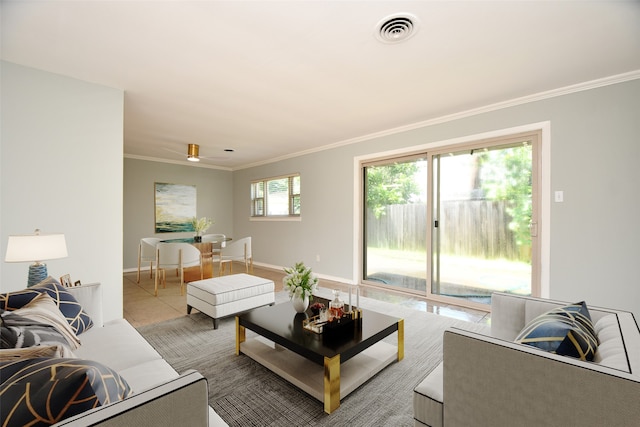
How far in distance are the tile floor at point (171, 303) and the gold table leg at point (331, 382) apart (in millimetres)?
2151

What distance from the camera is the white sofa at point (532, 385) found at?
86cm

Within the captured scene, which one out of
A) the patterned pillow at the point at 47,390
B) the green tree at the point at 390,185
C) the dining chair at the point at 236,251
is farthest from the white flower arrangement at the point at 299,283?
the dining chair at the point at 236,251

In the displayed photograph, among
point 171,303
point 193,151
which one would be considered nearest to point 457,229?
point 171,303

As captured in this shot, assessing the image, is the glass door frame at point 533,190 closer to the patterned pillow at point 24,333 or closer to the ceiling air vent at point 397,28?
the ceiling air vent at point 397,28

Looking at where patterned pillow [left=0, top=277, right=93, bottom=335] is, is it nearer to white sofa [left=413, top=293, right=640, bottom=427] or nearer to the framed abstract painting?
white sofa [left=413, top=293, right=640, bottom=427]

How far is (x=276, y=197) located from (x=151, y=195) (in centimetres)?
274

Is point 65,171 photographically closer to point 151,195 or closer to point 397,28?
point 397,28

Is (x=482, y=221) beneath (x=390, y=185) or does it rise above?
beneath

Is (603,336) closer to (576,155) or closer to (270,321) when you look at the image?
Answer: (270,321)

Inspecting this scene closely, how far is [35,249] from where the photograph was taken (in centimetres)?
196

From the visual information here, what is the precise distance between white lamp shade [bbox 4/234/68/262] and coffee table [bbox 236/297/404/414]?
4.73 ft

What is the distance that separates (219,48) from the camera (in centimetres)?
218

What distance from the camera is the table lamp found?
75.6 inches

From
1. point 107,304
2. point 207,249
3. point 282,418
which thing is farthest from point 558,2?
point 207,249
